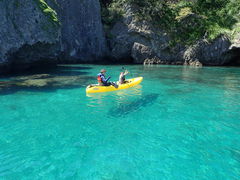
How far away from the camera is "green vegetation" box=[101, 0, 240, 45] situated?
111 ft

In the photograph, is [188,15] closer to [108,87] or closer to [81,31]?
[81,31]

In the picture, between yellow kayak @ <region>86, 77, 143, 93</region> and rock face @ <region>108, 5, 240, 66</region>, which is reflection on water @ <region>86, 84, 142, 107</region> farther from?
rock face @ <region>108, 5, 240, 66</region>

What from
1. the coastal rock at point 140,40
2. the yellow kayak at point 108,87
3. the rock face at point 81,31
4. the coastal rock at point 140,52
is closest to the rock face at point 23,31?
the yellow kayak at point 108,87

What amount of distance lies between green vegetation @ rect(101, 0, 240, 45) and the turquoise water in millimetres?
24152

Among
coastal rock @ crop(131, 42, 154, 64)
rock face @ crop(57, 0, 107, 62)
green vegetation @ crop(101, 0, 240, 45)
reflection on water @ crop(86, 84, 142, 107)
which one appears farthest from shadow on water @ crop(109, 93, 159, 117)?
green vegetation @ crop(101, 0, 240, 45)

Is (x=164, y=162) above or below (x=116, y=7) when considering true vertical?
below

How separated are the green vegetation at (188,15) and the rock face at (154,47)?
982 mm

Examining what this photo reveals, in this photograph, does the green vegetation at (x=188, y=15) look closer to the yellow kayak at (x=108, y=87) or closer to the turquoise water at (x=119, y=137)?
the yellow kayak at (x=108, y=87)

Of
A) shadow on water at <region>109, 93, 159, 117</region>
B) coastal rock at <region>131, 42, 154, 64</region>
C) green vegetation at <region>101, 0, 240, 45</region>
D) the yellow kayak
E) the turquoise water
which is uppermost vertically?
green vegetation at <region>101, 0, 240, 45</region>

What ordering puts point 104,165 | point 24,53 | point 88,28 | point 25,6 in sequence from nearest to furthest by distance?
point 104,165 < point 25,6 < point 24,53 < point 88,28

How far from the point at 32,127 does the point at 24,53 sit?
13.8 m

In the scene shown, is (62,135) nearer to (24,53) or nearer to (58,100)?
(58,100)

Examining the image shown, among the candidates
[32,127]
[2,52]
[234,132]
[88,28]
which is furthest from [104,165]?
[88,28]

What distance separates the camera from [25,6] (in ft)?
59.6
